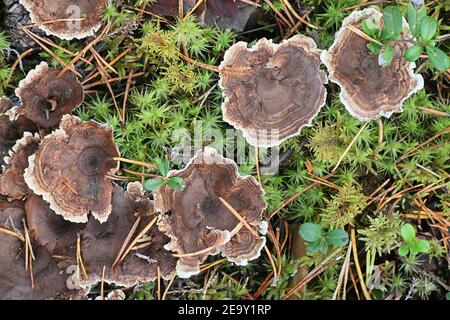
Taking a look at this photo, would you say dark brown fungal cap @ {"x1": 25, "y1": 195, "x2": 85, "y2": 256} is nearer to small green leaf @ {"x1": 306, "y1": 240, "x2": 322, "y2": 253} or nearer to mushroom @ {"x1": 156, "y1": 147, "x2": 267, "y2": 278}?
mushroom @ {"x1": 156, "y1": 147, "x2": 267, "y2": 278}

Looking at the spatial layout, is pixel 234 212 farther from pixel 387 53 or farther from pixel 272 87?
pixel 387 53

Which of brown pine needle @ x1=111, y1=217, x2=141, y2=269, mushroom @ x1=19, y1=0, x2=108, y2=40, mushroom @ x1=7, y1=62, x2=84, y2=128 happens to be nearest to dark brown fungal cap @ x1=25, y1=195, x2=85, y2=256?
brown pine needle @ x1=111, y1=217, x2=141, y2=269

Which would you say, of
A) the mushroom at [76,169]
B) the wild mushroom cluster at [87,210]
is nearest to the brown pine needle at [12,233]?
the wild mushroom cluster at [87,210]

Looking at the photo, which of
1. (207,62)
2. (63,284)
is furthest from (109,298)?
(207,62)

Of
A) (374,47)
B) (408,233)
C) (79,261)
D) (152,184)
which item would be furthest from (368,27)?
(79,261)

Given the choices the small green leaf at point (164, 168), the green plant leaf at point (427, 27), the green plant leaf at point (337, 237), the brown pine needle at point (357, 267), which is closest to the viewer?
the green plant leaf at point (427, 27)

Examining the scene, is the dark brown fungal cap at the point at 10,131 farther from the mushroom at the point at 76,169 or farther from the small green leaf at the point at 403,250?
the small green leaf at the point at 403,250
